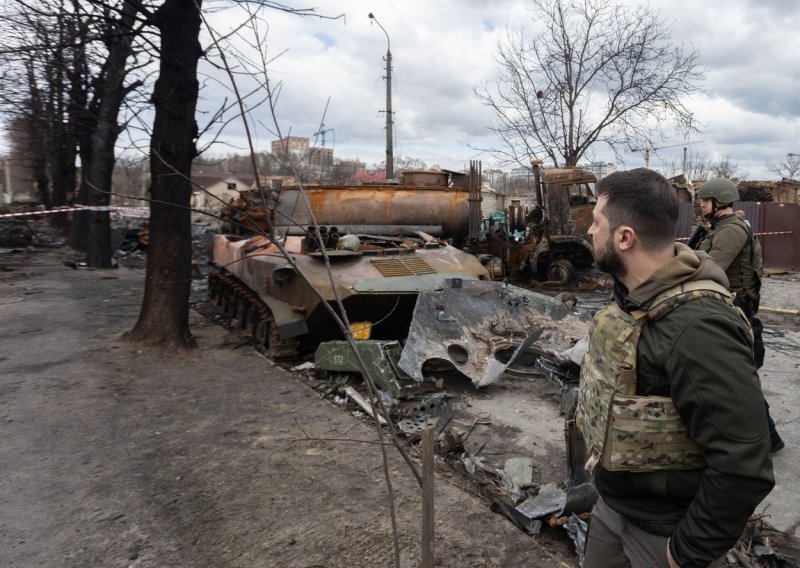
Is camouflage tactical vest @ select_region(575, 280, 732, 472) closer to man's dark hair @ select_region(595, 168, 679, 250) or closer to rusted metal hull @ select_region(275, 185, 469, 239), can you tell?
man's dark hair @ select_region(595, 168, 679, 250)

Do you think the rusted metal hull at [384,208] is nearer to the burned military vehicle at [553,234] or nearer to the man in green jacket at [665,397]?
the burned military vehicle at [553,234]

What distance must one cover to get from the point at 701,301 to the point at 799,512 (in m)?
2.79

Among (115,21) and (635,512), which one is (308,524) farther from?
(115,21)

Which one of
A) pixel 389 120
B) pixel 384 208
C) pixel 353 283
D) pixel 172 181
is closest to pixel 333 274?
pixel 353 283

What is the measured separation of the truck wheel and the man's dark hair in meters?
11.2

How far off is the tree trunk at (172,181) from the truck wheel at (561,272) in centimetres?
831

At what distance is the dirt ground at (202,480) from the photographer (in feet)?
9.36

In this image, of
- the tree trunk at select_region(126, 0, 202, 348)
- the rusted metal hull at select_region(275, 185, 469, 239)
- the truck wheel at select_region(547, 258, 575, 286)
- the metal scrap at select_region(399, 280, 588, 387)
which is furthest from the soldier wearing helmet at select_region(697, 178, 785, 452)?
the truck wheel at select_region(547, 258, 575, 286)

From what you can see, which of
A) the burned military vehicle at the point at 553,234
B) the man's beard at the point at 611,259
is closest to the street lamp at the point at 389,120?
the burned military vehicle at the point at 553,234

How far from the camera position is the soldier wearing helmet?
12.7ft

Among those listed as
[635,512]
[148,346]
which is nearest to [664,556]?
[635,512]

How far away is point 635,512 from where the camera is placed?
5.08ft

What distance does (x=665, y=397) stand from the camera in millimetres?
1444

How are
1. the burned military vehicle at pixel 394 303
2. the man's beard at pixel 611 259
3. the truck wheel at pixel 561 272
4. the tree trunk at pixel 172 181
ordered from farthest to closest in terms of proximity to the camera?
1. the truck wheel at pixel 561 272
2. the tree trunk at pixel 172 181
3. the burned military vehicle at pixel 394 303
4. the man's beard at pixel 611 259
